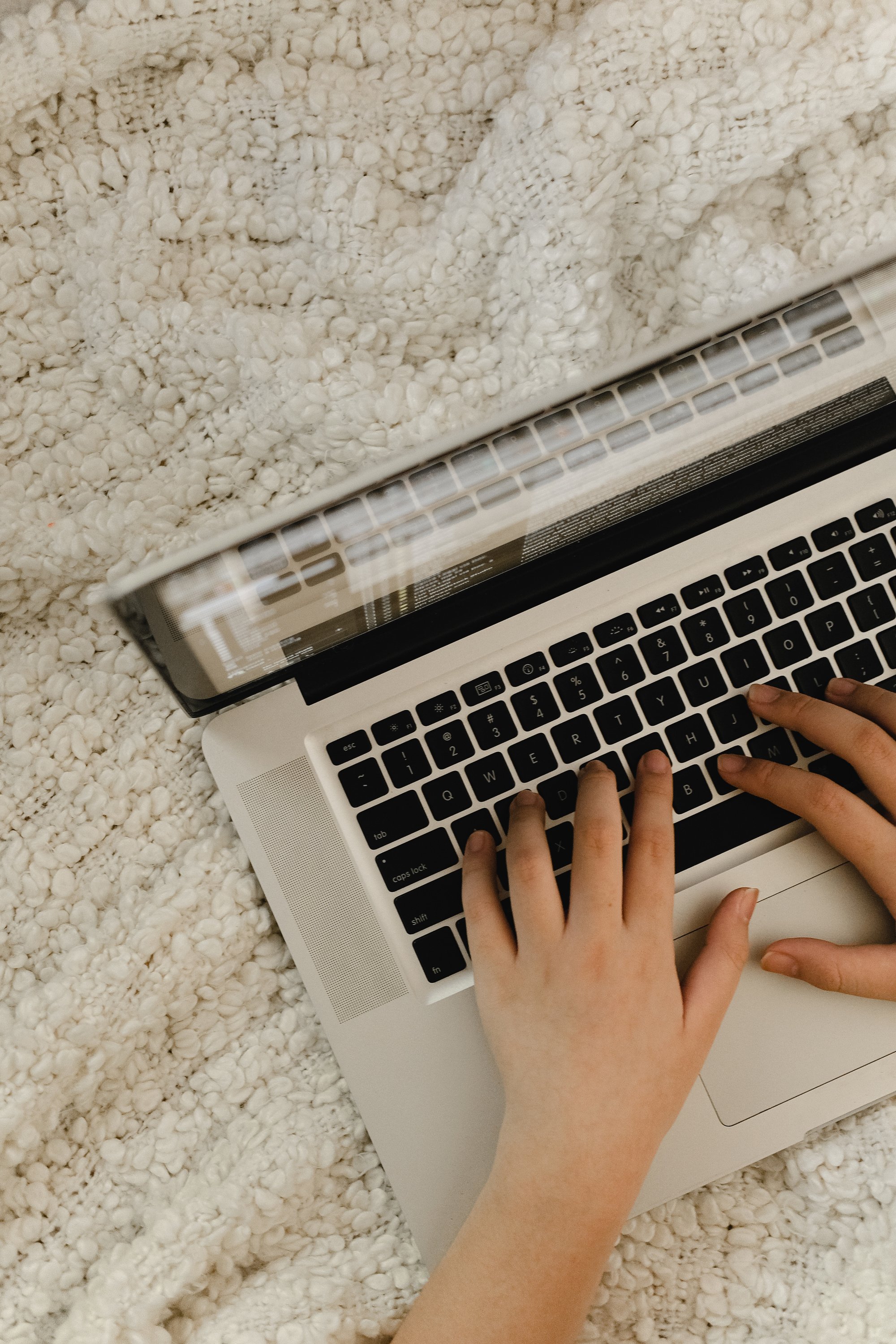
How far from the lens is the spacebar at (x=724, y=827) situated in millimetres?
561

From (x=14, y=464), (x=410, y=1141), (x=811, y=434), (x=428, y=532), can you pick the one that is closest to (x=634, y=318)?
(x=811, y=434)

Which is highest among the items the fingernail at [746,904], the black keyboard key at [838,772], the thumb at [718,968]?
the black keyboard key at [838,772]

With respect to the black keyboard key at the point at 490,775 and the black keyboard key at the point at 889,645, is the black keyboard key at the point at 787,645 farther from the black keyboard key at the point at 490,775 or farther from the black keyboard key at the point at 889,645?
the black keyboard key at the point at 490,775

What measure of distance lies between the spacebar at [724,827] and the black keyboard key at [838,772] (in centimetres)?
3

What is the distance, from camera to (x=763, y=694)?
0.56 m

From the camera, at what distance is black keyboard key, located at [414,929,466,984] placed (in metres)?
0.55

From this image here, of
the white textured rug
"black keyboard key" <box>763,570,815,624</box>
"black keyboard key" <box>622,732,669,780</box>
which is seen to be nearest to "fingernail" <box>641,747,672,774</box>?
"black keyboard key" <box>622,732,669,780</box>

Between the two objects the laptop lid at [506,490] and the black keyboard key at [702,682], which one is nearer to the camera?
the laptop lid at [506,490]

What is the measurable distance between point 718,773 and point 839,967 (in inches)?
4.7

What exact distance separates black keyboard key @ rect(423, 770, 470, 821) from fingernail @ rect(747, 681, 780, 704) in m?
0.17

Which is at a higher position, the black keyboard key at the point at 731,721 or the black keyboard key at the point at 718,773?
the black keyboard key at the point at 731,721

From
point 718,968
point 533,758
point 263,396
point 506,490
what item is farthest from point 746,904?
point 263,396

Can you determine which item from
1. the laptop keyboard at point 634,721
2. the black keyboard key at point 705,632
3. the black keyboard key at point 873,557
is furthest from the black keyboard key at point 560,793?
the black keyboard key at point 873,557

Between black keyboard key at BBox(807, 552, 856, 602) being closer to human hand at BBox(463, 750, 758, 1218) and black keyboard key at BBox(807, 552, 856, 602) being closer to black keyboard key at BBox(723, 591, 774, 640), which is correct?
black keyboard key at BBox(723, 591, 774, 640)
